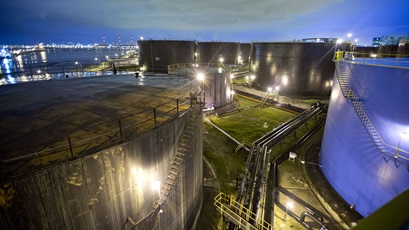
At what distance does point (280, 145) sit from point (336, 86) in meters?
8.36

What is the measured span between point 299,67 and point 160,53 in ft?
90.5

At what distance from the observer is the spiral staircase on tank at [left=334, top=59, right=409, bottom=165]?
1144 centimetres

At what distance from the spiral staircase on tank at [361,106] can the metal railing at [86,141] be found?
11673 mm

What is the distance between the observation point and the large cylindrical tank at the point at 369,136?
448 inches

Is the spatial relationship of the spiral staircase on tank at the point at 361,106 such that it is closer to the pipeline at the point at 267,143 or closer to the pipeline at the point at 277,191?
the pipeline at the point at 277,191

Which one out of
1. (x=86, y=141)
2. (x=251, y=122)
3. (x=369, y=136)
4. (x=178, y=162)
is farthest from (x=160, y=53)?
(x=369, y=136)

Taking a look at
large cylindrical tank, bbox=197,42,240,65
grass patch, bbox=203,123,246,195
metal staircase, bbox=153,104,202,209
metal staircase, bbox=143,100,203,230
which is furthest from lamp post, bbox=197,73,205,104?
large cylindrical tank, bbox=197,42,240,65

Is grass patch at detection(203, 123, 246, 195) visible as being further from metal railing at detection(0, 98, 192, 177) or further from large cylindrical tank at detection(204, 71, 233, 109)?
metal railing at detection(0, 98, 192, 177)

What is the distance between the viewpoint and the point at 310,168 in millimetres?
19125

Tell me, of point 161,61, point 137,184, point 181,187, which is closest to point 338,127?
point 181,187

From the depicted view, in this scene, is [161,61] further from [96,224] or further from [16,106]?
[96,224]

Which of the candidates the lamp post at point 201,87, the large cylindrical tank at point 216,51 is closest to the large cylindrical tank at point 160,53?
the large cylindrical tank at point 216,51

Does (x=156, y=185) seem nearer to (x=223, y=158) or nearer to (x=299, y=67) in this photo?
(x=223, y=158)

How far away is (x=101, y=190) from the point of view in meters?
7.33
